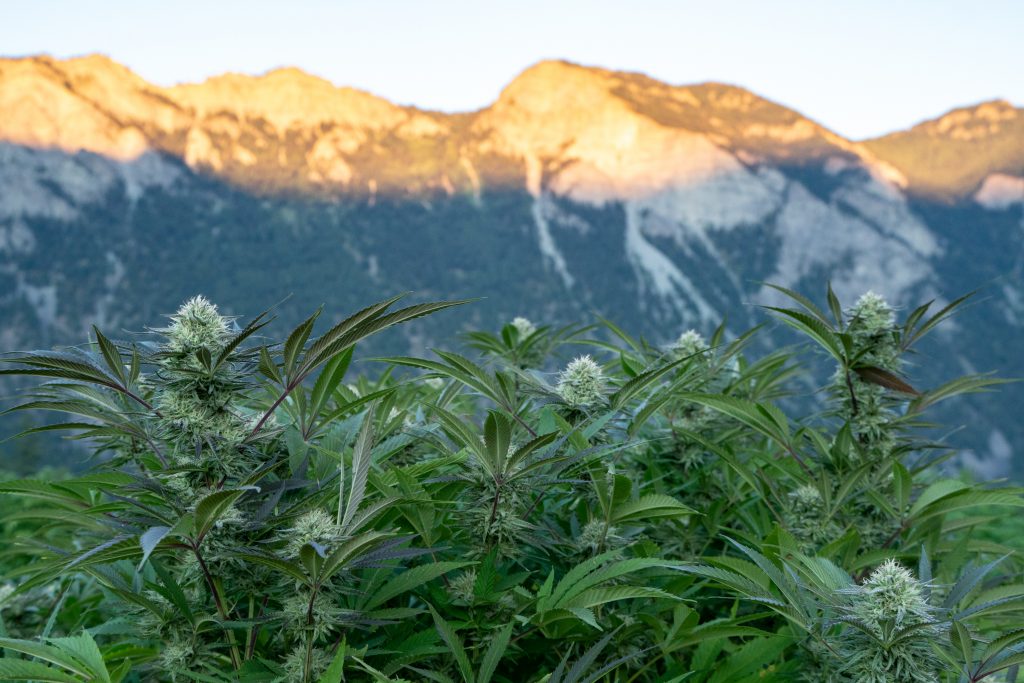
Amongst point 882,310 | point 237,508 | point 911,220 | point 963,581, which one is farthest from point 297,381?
A: point 911,220

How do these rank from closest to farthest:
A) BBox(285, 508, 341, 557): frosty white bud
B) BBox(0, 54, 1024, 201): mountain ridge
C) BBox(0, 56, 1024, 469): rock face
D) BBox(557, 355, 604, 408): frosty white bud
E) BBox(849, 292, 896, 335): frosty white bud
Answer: BBox(285, 508, 341, 557): frosty white bud, BBox(557, 355, 604, 408): frosty white bud, BBox(849, 292, 896, 335): frosty white bud, BBox(0, 56, 1024, 469): rock face, BBox(0, 54, 1024, 201): mountain ridge

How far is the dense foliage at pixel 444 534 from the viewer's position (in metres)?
1.51

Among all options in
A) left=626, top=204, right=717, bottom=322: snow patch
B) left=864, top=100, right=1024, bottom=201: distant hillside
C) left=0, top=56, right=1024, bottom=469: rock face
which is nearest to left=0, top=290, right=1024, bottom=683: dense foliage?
left=0, top=56, right=1024, bottom=469: rock face

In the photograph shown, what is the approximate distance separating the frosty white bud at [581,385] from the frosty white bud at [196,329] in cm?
85

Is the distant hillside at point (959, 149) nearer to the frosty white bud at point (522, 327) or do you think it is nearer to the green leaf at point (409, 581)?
the frosty white bud at point (522, 327)

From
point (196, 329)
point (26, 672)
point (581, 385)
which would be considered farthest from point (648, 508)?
point (26, 672)

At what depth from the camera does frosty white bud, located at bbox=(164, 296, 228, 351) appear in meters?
1.62

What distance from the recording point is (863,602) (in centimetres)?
158

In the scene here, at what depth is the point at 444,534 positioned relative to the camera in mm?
1931

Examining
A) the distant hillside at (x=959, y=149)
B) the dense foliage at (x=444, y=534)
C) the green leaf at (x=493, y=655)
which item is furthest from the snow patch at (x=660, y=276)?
A: the green leaf at (x=493, y=655)

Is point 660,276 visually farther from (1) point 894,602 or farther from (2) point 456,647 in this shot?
(2) point 456,647

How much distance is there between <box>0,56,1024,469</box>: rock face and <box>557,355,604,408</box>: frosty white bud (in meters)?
99.5

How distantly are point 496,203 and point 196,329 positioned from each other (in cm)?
13679

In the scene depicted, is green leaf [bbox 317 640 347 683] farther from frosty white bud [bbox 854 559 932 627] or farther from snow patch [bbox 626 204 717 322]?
snow patch [bbox 626 204 717 322]
